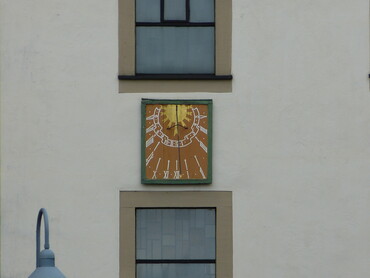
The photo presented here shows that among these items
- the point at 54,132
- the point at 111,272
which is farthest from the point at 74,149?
the point at 111,272

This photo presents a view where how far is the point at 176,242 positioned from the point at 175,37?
3.03 m

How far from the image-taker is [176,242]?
2430cm

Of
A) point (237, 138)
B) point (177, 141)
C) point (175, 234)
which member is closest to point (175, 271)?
point (175, 234)

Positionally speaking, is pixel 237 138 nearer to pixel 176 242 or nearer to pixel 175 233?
pixel 175 233

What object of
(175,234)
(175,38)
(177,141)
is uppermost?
(175,38)

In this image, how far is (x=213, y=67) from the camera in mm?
24281

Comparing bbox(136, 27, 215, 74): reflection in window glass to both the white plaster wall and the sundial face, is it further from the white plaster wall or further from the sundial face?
the sundial face

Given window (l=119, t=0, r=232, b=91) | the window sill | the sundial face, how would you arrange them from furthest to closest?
1. window (l=119, t=0, r=232, b=91)
2. the window sill
3. the sundial face

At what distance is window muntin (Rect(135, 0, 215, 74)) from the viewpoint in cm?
2430

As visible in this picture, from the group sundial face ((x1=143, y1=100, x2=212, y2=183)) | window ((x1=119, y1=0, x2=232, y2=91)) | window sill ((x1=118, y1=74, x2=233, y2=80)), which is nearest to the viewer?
sundial face ((x1=143, y1=100, x2=212, y2=183))

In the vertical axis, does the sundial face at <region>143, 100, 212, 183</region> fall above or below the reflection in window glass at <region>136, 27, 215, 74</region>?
below

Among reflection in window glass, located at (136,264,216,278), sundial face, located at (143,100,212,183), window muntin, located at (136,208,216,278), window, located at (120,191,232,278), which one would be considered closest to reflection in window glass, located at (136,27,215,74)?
sundial face, located at (143,100,212,183)

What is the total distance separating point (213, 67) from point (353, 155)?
2.42 meters

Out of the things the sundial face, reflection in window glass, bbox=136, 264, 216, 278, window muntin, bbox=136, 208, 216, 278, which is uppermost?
the sundial face
